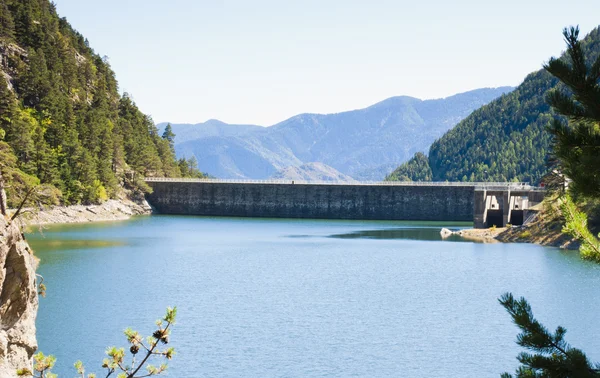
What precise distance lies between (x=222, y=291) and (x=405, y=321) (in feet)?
33.2

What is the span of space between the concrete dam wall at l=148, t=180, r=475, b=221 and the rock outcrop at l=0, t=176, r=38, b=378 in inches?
3355

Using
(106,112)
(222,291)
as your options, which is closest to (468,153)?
(106,112)

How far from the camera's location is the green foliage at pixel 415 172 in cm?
17875

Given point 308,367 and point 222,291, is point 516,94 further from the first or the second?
point 308,367

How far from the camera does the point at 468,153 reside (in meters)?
166

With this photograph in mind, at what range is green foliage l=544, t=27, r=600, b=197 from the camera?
21.7 ft

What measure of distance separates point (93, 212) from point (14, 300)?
2985 inches

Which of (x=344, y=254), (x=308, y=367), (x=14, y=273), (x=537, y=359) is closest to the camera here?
(x=537, y=359)

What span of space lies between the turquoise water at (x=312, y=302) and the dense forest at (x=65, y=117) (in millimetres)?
17920

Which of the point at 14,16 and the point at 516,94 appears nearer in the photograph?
the point at 14,16

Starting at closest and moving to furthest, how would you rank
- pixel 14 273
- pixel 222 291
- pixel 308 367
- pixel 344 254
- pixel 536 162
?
pixel 14 273
pixel 308 367
pixel 222 291
pixel 344 254
pixel 536 162

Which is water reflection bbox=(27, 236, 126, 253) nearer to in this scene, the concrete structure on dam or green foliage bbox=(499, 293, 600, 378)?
the concrete structure on dam

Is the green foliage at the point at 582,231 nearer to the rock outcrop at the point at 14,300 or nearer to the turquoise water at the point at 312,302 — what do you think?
the rock outcrop at the point at 14,300

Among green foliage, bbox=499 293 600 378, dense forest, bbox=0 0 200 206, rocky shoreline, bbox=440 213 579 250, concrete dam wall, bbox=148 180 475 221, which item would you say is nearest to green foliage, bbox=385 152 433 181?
dense forest, bbox=0 0 200 206
